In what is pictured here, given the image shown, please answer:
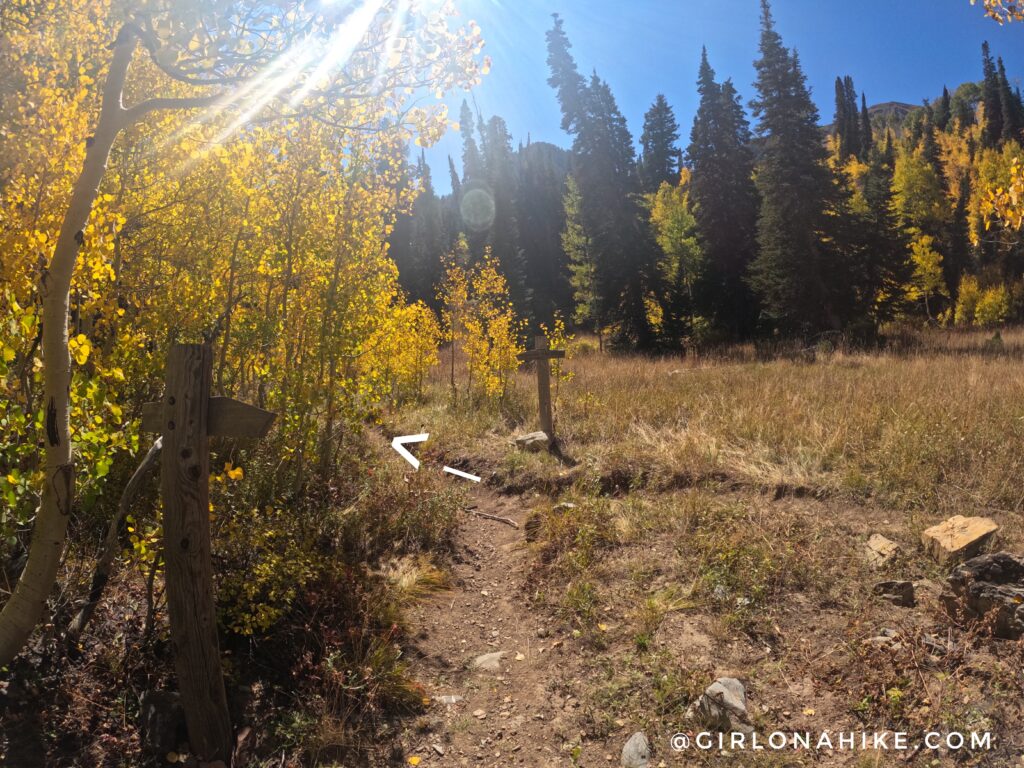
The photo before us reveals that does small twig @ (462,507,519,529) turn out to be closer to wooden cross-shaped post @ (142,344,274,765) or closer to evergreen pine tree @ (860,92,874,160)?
wooden cross-shaped post @ (142,344,274,765)

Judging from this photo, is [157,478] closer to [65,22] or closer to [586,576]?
[65,22]

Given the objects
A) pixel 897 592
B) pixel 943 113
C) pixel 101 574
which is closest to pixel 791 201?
pixel 897 592

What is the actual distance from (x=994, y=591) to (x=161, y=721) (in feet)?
16.3

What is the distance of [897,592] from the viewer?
3941mm

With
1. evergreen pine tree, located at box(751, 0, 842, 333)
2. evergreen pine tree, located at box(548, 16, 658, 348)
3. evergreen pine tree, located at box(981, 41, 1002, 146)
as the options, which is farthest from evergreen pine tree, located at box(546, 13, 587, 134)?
evergreen pine tree, located at box(981, 41, 1002, 146)

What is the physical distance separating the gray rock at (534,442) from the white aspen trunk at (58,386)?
639cm

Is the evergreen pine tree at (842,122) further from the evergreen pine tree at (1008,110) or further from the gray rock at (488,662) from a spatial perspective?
the gray rock at (488,662)

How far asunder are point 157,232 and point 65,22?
159cm

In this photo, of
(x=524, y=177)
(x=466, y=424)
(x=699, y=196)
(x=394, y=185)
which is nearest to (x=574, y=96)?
(x=699, y=196)

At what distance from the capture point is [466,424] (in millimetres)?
10250

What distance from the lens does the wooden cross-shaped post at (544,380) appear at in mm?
8508

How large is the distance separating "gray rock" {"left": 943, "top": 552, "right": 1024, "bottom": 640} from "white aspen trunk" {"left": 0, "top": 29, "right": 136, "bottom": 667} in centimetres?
498

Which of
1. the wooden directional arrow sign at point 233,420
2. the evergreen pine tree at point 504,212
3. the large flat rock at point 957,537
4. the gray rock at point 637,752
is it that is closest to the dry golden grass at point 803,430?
the large flat rock at point 957,537

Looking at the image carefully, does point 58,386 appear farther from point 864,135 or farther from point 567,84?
point 864,135
